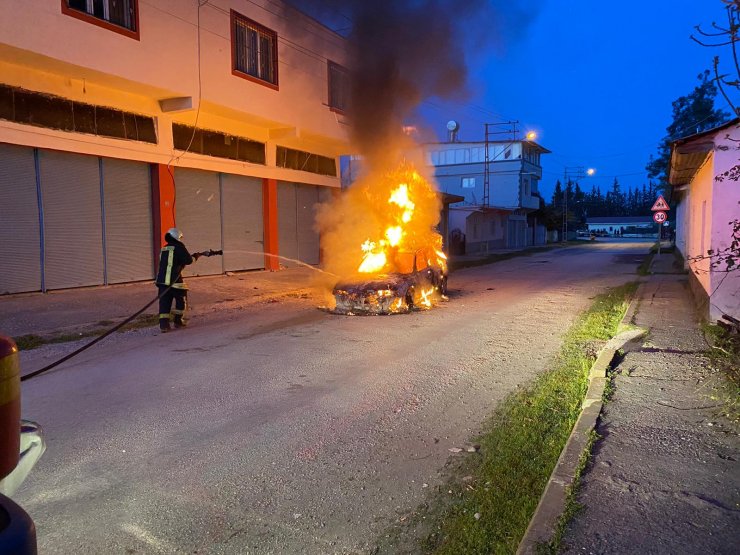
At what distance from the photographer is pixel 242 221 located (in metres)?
16.9

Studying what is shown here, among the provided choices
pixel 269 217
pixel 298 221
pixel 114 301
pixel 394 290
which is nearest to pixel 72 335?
pixel 114 301

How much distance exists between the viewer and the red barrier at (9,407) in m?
1.56

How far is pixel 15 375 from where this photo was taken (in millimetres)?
1619

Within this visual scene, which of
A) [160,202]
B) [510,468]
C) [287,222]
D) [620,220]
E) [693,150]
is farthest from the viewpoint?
[620,220]

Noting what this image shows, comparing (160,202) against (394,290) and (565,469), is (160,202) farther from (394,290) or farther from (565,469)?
(565,469)

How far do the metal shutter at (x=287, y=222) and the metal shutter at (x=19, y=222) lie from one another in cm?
834

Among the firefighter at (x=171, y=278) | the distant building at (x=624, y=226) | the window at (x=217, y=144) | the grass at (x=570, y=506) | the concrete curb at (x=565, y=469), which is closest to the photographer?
the grass at (x=570, y=506)

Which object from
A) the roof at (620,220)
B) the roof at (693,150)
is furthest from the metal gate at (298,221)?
the roof at (620,220)

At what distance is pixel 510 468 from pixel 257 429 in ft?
6.70

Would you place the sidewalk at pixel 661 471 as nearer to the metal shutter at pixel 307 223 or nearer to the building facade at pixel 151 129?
the building facade at pixel 151 129

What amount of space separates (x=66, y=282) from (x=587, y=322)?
1079 cm

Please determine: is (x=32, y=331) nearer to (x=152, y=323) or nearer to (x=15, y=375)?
(x=152, y=323)

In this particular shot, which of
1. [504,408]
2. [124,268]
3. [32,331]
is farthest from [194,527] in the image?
[124,268]

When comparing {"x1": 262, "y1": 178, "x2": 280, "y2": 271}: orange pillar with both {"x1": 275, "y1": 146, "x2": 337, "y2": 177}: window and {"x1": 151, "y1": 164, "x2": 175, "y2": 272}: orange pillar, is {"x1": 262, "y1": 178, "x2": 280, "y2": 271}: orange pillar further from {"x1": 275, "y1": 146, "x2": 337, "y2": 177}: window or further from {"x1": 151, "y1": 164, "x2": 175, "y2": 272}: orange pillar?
{"x1": 151, "y1": 164, "x2": 175, "y2": 272}: orange pillar
